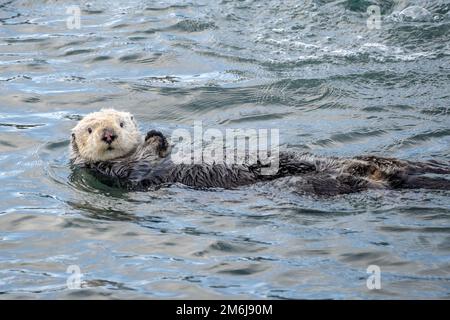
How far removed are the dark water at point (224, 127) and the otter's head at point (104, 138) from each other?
0.85 feet

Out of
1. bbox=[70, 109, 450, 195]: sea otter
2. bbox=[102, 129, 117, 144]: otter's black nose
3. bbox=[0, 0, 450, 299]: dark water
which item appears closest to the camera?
bbox=[0, 0, 450, 299]: dark water

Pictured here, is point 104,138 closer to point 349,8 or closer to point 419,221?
point 419,221

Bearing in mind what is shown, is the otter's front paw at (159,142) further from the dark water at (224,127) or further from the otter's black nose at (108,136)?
the dark water at (224,127)

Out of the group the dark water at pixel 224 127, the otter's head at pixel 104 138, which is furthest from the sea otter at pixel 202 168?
the dark water at pixel 224 127

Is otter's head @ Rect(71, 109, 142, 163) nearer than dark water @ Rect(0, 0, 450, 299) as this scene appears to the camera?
No

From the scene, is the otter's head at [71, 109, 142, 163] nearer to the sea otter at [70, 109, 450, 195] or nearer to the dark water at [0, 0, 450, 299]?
the sea otter at [70, 109, 450, 195]

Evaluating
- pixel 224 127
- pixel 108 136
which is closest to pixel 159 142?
pixel 108 136

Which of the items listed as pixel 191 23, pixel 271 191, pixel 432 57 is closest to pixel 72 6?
pixel 191 23

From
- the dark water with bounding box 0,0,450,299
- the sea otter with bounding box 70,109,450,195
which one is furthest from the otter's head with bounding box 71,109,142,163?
the dark water with bounding box 0,0,450,299

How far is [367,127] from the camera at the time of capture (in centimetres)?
812

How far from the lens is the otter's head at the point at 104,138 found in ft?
23.0

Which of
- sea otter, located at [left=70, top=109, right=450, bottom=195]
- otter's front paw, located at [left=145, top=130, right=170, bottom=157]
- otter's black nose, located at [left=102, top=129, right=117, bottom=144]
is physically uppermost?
otter's black nose, located at [left=102, top=129, right=117, bottom=144]

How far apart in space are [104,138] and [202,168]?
3.05ft

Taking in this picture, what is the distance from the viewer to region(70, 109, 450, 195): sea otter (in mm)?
6293
